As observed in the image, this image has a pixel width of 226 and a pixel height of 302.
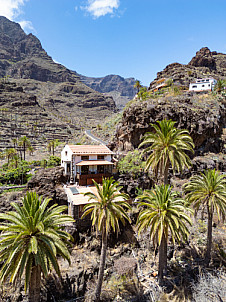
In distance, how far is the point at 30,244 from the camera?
39.9ft

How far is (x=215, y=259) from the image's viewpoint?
69.3ft

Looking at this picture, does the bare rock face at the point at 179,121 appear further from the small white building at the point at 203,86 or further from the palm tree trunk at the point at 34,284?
the small white building at the point at 203,86

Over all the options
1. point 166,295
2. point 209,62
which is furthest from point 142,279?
point 209,62

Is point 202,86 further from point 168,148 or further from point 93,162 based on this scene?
point 93,162

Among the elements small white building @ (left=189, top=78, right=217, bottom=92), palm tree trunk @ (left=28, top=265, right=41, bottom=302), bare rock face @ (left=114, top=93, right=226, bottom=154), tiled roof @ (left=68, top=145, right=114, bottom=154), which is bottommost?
palm tree trunk @ (left=28, top=265, right=41, bottom=302)

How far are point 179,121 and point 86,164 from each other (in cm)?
2186

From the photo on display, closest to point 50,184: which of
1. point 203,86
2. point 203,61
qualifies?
point 203,86

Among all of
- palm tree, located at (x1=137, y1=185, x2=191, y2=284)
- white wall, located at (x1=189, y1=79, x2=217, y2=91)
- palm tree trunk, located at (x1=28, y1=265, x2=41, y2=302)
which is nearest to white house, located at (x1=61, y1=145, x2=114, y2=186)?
palm tree, located at (x1=137, y1=185, x2=191, y2=284)

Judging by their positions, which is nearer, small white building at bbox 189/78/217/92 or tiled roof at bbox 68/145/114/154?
tiled roof at bbox 68/145/114/154

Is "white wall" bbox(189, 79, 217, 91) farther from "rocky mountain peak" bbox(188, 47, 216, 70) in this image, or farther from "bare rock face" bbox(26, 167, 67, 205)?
"bare rock face" bbox(26, 167, 67, 205)

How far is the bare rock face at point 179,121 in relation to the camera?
3591 cm

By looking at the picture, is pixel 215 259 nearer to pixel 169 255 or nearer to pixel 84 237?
pixel 169 255

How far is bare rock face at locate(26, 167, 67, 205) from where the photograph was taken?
26.5 m

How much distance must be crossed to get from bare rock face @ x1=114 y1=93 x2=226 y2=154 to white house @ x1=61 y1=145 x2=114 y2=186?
9.16m
